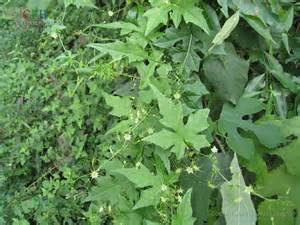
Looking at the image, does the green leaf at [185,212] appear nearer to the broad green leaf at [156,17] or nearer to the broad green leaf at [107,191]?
the broad green leaf at [107,191]

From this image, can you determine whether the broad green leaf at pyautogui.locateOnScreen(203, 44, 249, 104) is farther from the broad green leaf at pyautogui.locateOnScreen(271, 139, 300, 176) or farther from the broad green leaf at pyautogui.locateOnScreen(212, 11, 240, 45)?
the broad green leaf at pyautogui.locateOnScreen(271, 139, 300, 176)

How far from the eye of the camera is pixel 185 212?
4.08 feet

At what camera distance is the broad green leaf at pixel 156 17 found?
1.49 metres

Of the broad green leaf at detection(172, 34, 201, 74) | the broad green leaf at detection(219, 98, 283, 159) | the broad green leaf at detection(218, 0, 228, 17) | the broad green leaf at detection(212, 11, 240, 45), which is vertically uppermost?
the broad green leaf at detection(218, 0, 228, 17)

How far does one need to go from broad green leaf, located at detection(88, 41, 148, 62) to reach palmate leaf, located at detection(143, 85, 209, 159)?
0.26 meters

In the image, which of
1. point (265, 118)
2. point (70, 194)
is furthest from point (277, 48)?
point (70, 194)

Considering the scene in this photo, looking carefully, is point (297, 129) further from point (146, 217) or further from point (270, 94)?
point (146, 217)

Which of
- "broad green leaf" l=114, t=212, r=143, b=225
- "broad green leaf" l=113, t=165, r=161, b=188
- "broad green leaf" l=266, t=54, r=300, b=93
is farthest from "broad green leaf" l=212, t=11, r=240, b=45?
"broad green leaf" l=114, t=212, r=143, b=225

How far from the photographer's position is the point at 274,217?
1329 mm

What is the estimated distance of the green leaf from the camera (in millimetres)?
1234

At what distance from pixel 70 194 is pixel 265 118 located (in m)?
0.79

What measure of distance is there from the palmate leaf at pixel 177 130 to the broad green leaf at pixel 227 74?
0.84 ft

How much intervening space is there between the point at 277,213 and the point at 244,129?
0.92 feet

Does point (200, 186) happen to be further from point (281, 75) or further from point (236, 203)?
point (281, 75)
